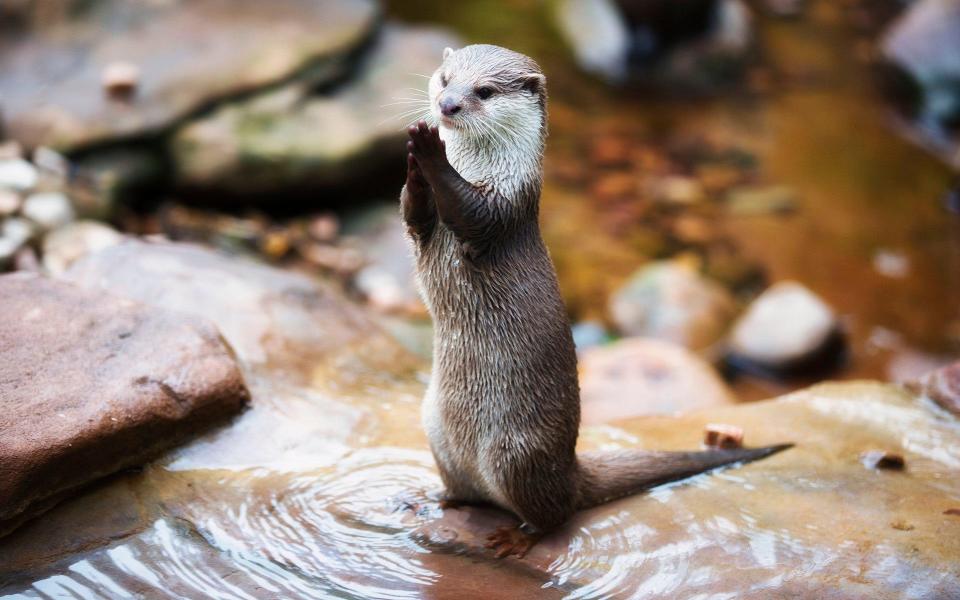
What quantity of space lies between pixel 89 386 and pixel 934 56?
7591 mm

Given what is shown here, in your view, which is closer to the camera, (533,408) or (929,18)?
(533,408)

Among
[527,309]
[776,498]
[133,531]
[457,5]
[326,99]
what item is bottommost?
[776,498]

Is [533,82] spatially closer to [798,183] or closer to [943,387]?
[943,387]

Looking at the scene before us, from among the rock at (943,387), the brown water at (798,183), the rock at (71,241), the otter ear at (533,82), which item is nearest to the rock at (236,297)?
the rock at (71,241)

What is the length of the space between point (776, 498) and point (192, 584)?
5.83 feet

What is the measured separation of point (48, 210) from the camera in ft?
15.6

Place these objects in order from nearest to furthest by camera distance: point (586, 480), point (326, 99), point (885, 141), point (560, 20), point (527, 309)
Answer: point (527, 309), point (586, 480), point (326, 99), point (885, 141), point (560, 20)

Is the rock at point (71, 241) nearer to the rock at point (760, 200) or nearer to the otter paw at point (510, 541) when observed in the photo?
the otter paw at point (510, 541)

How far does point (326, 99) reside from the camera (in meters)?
6.07

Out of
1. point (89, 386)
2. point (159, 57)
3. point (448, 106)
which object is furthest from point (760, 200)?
point (89, 386)

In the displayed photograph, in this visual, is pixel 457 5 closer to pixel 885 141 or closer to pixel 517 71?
pixel 885 141

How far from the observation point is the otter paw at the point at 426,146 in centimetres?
241

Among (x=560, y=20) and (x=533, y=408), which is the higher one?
(x=560, y=20)

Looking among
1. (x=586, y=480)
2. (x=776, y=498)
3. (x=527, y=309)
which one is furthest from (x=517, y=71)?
(x=776, y=498)
